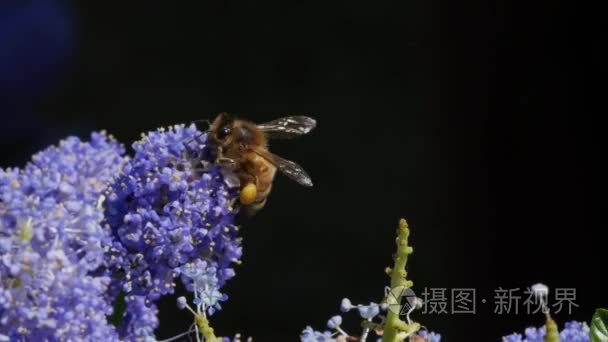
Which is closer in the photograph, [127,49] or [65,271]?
[65,271]

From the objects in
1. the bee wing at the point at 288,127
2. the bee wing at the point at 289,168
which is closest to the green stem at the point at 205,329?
→ the bee wing at the point at 289,168

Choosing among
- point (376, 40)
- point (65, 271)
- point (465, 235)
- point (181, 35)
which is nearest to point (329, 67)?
point (376, 40)

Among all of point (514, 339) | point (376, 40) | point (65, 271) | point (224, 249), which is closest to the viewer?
point (65, 271)

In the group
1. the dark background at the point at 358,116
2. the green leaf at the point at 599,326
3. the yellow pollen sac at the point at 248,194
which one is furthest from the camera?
the dark background at the point at 358,116

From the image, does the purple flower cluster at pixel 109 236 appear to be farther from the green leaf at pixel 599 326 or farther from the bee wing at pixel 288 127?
the green leaf at pixel 599 326

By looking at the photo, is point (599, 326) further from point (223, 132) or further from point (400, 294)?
point (223, 132)

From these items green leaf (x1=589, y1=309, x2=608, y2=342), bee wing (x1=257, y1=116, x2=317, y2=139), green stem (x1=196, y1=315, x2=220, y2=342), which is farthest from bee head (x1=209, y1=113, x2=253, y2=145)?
green leaf (x1=589, y1=309, x2=608, y2=342)

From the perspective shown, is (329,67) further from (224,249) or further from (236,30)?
(224,249)
